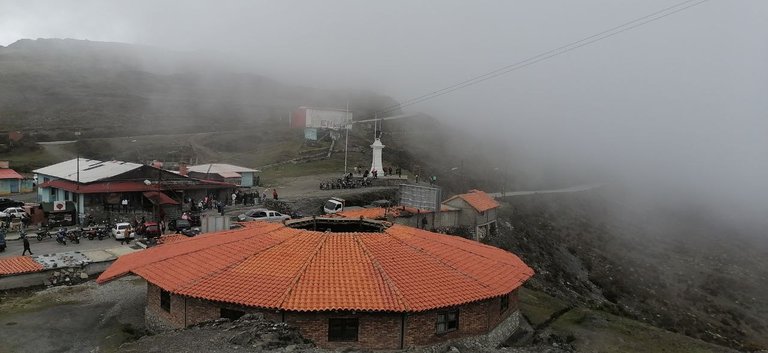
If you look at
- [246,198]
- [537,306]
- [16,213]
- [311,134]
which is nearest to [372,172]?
[246,198]

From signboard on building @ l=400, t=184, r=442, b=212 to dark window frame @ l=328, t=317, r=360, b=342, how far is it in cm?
2743

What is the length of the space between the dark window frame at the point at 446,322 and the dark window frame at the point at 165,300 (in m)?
10.0

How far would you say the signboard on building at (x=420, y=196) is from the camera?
148 ft

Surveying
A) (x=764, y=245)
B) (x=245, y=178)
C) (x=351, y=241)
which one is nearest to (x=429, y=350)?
(x=351, y=241)

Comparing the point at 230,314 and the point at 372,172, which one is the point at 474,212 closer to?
the point at 372,172

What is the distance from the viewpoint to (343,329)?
58.6 ft

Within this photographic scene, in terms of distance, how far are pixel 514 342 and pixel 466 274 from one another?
4.05 meters

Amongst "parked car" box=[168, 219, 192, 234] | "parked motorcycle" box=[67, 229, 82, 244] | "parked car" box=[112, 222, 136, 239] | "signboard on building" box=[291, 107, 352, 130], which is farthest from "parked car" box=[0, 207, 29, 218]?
"signboard on building" box=[291, 107, 352, 130]

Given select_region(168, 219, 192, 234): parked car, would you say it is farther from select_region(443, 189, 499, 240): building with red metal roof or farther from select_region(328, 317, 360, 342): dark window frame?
select_region(328, 317, 360, 342): dark window frame

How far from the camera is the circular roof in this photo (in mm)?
17922

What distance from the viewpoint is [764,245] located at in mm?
82625

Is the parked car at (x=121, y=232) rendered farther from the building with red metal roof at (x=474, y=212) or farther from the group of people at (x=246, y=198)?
the building with red metal roof at (x=474, y=212)

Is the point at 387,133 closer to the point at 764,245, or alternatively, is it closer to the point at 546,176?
the point at 546,176

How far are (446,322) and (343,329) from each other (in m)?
3.79
